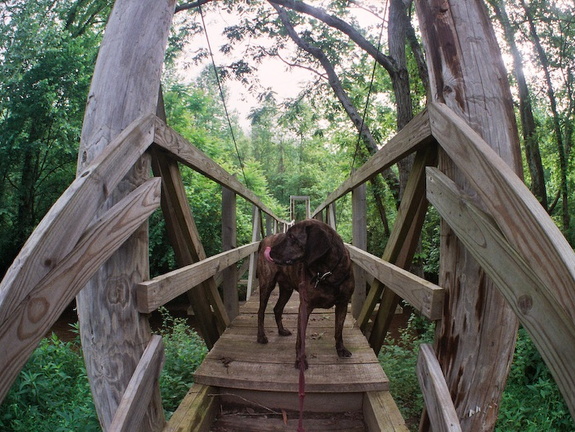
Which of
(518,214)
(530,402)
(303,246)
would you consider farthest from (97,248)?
(530,402)

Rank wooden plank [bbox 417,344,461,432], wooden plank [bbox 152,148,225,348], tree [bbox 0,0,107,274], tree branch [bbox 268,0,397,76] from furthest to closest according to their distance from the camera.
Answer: tree [bbox 0,0,107,274] < tree branch [bbox 268,0,397,76] < wooden plank [bbox 152,148,225,348] < wooden plank [bbox 417,344,461,432]

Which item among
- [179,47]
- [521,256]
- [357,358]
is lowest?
[357,358]

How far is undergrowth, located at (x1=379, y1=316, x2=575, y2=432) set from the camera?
12.1 feet

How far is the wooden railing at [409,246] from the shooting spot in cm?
88

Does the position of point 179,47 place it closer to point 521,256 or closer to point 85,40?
point 85,40

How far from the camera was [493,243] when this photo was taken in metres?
1.09

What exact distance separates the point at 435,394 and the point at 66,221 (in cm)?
133

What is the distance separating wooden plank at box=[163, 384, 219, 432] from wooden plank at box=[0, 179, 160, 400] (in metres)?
0.94

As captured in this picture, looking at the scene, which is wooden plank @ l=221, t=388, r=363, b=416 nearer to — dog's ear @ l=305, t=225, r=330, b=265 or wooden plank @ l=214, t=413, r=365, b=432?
wooden plank @ l=214, t=413, r=365, b=432

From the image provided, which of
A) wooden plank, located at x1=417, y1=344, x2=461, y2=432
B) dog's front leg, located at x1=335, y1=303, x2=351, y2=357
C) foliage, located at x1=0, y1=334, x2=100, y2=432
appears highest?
wooden plank, located at x1=417, y1=344, x2=461, y2=432

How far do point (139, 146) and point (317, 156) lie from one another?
3087 centimetres

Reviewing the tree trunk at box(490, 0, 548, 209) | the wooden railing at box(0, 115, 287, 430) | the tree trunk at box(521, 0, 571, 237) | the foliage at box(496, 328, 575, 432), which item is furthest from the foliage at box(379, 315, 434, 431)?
the tree trunk at box(490, 0, 548, 209)

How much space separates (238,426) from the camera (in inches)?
84.4

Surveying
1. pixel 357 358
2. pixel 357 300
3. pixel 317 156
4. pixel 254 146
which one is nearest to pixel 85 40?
pixel 357 300
